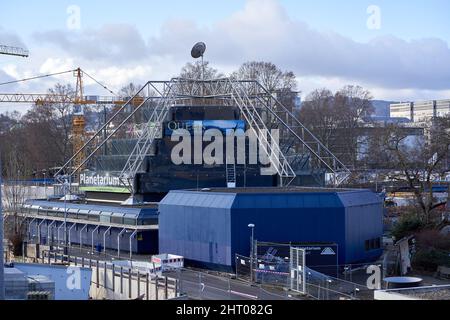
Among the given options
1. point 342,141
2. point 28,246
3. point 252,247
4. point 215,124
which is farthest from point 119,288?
point 342,141

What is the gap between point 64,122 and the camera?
82812 mm

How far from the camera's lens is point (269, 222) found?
96.0ft

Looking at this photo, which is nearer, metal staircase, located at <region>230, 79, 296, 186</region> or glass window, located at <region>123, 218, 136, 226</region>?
glass window, located at <region>123, 218, 136, 226</region>

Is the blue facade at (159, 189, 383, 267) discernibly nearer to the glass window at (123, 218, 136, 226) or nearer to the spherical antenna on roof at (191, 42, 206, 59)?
the glass window at (123, 218, 136, 226)

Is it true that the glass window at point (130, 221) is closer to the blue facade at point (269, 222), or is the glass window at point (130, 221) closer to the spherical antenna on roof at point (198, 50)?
the blue facade at point (269, 222)

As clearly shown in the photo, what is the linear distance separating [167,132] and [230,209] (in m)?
11.9

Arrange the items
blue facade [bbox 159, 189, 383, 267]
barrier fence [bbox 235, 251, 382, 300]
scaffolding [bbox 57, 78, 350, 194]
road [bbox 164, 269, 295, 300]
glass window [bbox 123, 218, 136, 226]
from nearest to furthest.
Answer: barrier fence [bbox 235, 251, 382, 300], road [bbox 164, 269, 295, 300], blue facade [bbox 159, 189, 383, 267], glass window [bbox 123, 218, 136, 226], scaffolding [bbox 57, 78, 350, 194]

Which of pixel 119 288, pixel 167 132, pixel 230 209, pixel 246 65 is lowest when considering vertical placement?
pixel 119 288

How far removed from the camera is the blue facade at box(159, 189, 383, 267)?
28953 mm

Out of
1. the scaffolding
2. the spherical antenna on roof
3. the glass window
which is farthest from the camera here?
the spherical antenna on roof

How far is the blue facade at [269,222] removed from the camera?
95.0 ft

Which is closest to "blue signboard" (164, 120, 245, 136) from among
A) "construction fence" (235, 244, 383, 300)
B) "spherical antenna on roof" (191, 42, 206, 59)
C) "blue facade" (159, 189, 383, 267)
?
"spherical antenna on roof" (191, 42, 206, 59)

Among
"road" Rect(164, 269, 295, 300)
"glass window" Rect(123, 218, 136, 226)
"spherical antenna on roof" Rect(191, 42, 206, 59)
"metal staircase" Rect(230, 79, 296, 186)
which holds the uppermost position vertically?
"spherical antenna on roof" Rect(191, 42, 206, 59)
